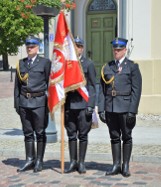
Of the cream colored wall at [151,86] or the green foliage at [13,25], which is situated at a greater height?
the green foliage at [13,25]

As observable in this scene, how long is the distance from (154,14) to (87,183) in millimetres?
7528

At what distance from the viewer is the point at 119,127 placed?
6.79m

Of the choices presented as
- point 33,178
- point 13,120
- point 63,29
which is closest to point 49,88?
point 63,29

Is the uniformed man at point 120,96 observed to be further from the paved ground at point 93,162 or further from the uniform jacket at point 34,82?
the uniform jacket at point 34,82

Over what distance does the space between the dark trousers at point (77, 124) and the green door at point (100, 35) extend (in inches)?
525

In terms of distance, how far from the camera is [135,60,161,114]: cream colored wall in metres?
12.8

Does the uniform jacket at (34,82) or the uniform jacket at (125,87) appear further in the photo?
the uniform jacket at (34,82)

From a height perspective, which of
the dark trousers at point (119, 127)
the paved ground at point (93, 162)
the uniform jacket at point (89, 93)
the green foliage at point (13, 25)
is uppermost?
the green foliage at point (13, 25)

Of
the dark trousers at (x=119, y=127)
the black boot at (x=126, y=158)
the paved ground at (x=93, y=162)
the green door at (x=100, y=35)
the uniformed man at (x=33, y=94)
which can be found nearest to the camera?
the paved ground at (x=93, y=162)

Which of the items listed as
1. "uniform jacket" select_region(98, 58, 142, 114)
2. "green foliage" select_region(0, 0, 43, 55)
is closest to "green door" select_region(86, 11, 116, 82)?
"green foliage" select_region(0, 0, 43, 55)

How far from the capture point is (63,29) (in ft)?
23.0

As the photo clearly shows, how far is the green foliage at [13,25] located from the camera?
29734mm

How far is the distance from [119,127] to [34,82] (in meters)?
1.44

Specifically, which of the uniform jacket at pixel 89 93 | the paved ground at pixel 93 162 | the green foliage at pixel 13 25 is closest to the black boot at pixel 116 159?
the paved ground at pixel 93 162
